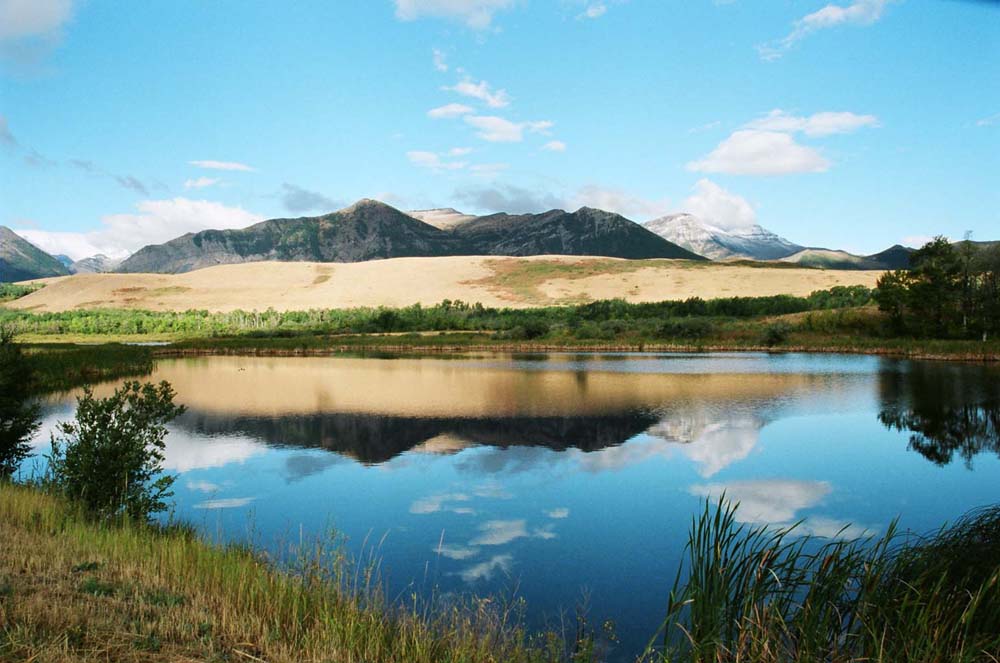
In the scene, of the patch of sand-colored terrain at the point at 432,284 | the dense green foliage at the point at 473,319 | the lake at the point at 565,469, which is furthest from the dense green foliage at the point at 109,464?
the patch of sand-colored terrain at the point at 432,284

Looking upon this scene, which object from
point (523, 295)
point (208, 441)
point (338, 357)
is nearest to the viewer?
point (208, 441)

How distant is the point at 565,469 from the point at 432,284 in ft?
337

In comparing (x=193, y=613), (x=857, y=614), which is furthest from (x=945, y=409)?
(x=193, y=613)

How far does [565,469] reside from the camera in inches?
568

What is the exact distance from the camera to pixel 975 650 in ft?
15.7

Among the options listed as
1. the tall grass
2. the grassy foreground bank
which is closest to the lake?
the tall grass

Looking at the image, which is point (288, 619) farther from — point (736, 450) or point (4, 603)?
point (736, 450)

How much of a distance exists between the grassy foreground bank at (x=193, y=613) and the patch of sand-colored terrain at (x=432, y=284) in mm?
92193

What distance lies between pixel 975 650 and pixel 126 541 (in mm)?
7601

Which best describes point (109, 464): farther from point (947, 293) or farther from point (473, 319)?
point (473, 319)

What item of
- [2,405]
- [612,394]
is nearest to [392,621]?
[2,405]

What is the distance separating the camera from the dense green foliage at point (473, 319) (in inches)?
2574

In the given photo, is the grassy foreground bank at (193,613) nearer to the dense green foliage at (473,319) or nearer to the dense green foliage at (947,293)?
the dense green foliage at (947,293)

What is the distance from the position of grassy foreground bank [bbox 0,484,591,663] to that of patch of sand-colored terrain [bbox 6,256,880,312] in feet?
302
